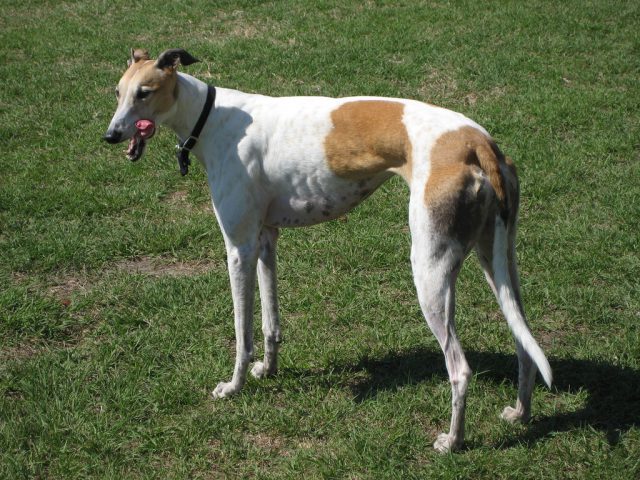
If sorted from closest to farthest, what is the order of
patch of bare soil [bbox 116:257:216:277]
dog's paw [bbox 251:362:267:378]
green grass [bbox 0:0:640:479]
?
1. green grass [bbox 0:0:640:479]
2. dog's paw [bbox 251:362:267:378]
3. patch of bare soil [bbox 116:257:216:277]

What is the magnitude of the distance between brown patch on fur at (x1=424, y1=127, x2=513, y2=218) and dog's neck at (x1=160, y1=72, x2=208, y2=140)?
4.75 feet

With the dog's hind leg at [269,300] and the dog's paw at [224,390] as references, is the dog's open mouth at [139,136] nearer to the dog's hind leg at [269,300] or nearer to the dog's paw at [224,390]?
the dog's hind leg at [269,300]

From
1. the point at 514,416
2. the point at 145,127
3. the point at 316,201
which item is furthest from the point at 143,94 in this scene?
the point at 514,416

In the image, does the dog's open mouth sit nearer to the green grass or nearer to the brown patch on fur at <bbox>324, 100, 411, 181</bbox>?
the brown patch on fur at <bbox>324, 100, 411, 181</bbox>

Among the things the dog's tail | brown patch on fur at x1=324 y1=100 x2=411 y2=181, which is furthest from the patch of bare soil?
the dog's tail

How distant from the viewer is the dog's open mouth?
14.9ft

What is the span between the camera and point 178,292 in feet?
19.4

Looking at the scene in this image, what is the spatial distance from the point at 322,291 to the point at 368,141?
185 cm

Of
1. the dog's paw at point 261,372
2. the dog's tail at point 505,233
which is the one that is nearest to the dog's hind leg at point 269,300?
the dog's paw at point 261,372

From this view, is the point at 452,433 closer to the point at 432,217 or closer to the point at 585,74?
the point at 432,217

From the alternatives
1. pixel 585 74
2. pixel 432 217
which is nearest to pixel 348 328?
pixel 432 217

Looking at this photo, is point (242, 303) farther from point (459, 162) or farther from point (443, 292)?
point (459, 162)

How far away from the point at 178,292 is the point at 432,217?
256 centimetres

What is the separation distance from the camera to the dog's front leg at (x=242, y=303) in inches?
182
